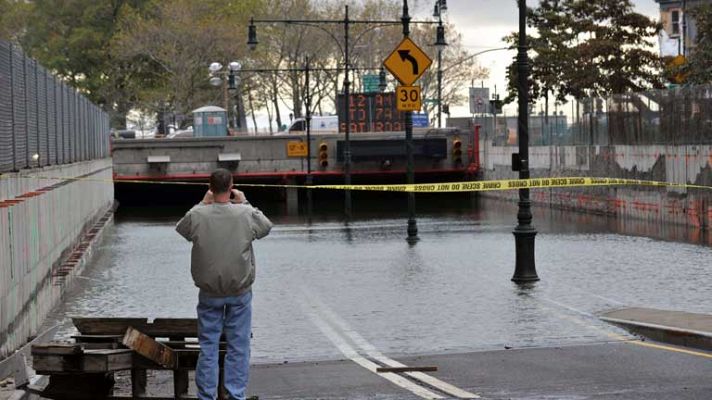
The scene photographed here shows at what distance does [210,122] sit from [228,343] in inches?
2781

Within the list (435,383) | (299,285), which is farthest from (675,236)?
(435,383)

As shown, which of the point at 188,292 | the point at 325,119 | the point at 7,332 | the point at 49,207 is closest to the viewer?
the point at 7,332

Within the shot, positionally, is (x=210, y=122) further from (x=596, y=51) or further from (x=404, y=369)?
(x=404, y=369)

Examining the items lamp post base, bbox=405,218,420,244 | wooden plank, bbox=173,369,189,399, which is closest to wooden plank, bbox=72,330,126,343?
wooden plank, bbox=173,369,189,399

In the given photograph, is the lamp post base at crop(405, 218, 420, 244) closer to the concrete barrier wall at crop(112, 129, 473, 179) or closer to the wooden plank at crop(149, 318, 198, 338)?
the wooden plank at crop(149, 318, 198, 338)

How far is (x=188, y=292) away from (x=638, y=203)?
22302 mm

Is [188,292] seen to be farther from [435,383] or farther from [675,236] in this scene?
[675,236]

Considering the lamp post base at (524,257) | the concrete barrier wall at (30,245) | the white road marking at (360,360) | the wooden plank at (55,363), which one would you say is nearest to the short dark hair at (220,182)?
the wooden plank at (55,363)

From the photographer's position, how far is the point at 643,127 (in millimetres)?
40031

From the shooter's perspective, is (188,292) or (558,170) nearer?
(188,292)

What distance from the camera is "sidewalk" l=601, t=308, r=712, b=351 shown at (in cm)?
1414

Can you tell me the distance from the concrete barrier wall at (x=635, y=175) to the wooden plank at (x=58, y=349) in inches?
1015

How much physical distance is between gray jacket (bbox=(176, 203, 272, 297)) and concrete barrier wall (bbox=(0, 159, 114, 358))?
3059mm

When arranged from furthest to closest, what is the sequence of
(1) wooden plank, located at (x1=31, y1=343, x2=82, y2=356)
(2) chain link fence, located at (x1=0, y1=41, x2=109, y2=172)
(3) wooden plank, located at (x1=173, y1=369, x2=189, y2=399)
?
(2) chain link fence, located at (x1=0, y1=41, x2=109, y2=172), (3) wooden plank, located at (x1=173, y1=369, x2=189, y2=399), (1) wooden plank, located at (x1=31, y1=343, x2=82, y2=356)
